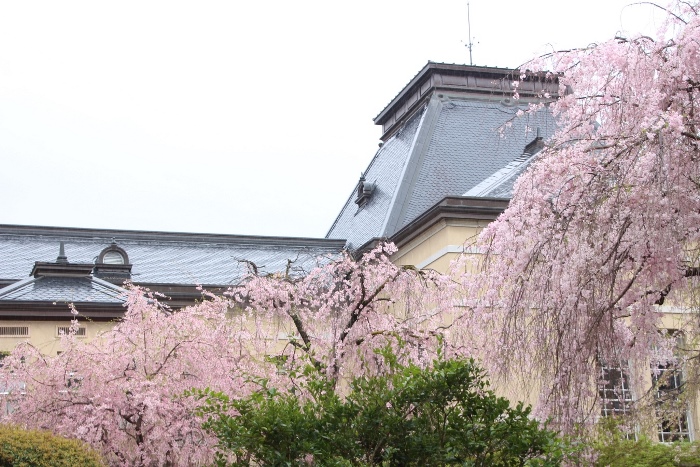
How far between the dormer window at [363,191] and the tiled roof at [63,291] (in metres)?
8.33

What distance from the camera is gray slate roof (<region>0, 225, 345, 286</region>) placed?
2861cm

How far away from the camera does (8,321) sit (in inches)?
912

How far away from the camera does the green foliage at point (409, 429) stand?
299 inches

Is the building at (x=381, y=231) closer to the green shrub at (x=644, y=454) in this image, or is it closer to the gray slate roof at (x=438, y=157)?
the gray slate roof at (x=438, y=157)

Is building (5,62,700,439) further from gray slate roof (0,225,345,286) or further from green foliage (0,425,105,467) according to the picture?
green foliage (0,425,105,467)

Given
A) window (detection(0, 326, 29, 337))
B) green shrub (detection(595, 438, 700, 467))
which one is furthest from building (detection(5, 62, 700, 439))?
green shrub (detection(595, 438, 700, 467))

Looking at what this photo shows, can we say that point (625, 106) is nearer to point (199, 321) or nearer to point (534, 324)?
point (534, 324)

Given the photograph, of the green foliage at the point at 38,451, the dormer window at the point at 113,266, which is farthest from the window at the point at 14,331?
the green foliage at the point at 38,451

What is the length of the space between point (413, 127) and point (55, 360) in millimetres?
15408

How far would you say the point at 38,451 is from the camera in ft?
37.4

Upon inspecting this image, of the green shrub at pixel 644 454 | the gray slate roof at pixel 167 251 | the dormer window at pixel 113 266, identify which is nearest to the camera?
the green shrub at pixel 644 454

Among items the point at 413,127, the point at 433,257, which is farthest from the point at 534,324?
the point at 413,127

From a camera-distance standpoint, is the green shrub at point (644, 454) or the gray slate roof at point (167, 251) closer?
the green shrub at point (644, 454)

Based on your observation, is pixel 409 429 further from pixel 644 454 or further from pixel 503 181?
pixel 503 181
